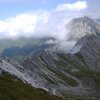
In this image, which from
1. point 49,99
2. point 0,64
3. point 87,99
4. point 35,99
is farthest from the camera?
point 87,99

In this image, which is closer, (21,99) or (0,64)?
(21,99)

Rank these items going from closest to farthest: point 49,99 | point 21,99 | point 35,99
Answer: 1. point 21,99
2. point 35,99
3. point 49,99

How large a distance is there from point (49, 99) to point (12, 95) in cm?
2114

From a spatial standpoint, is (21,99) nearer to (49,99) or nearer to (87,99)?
(49,99)

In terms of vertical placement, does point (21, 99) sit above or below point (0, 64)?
below

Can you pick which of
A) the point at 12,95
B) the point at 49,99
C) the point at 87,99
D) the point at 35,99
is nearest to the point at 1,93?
the point at 12,95

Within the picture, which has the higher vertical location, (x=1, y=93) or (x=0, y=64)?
(x=0, y=64)

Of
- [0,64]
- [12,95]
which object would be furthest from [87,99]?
[12,95]

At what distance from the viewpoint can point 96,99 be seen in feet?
569

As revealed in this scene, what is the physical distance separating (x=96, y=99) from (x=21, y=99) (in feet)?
446

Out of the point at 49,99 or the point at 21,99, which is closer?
the point at 21,99

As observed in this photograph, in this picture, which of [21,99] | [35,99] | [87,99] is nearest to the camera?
[21,99]

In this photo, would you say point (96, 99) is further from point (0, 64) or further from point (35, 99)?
point (35, 99)

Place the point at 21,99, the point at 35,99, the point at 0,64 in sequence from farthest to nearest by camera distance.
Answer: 1. the point at 0,64
2. the point at 35,99
3. the point at 21,99
